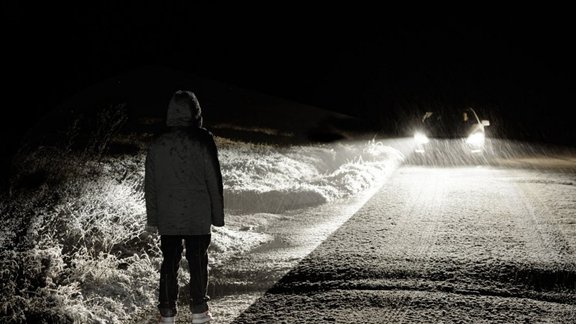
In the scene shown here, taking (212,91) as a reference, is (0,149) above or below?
below

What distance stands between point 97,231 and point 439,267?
351 cm

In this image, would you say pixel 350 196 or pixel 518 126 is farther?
pixel 518 126

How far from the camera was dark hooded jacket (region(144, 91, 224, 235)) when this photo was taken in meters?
3.89

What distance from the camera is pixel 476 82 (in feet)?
253

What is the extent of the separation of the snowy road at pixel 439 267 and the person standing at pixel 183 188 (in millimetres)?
566

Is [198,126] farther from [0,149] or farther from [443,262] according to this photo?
[0,149]

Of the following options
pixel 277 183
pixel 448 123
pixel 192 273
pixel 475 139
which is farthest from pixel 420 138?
pixel 192 273

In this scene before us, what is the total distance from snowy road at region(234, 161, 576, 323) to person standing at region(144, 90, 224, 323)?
0.57 meters

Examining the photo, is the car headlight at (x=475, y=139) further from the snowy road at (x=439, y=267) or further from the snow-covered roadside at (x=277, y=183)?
the snowy road at (x=439, y=267)

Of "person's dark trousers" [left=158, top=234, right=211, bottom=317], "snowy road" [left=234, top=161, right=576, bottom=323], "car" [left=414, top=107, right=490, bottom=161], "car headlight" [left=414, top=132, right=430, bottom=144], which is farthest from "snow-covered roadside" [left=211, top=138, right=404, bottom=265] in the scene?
"person's dark trousers" [left=158, top=234, right=211, bottom=317]

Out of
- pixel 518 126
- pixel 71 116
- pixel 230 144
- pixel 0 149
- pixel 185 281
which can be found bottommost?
pixel 185 281


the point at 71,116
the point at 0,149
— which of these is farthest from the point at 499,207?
the point at 71,116

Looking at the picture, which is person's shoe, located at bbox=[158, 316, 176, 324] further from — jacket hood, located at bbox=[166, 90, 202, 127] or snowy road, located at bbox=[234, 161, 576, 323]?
jacket hood, located at bbox=[166, 90, 202, 127]

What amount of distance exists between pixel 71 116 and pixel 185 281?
18228mm
